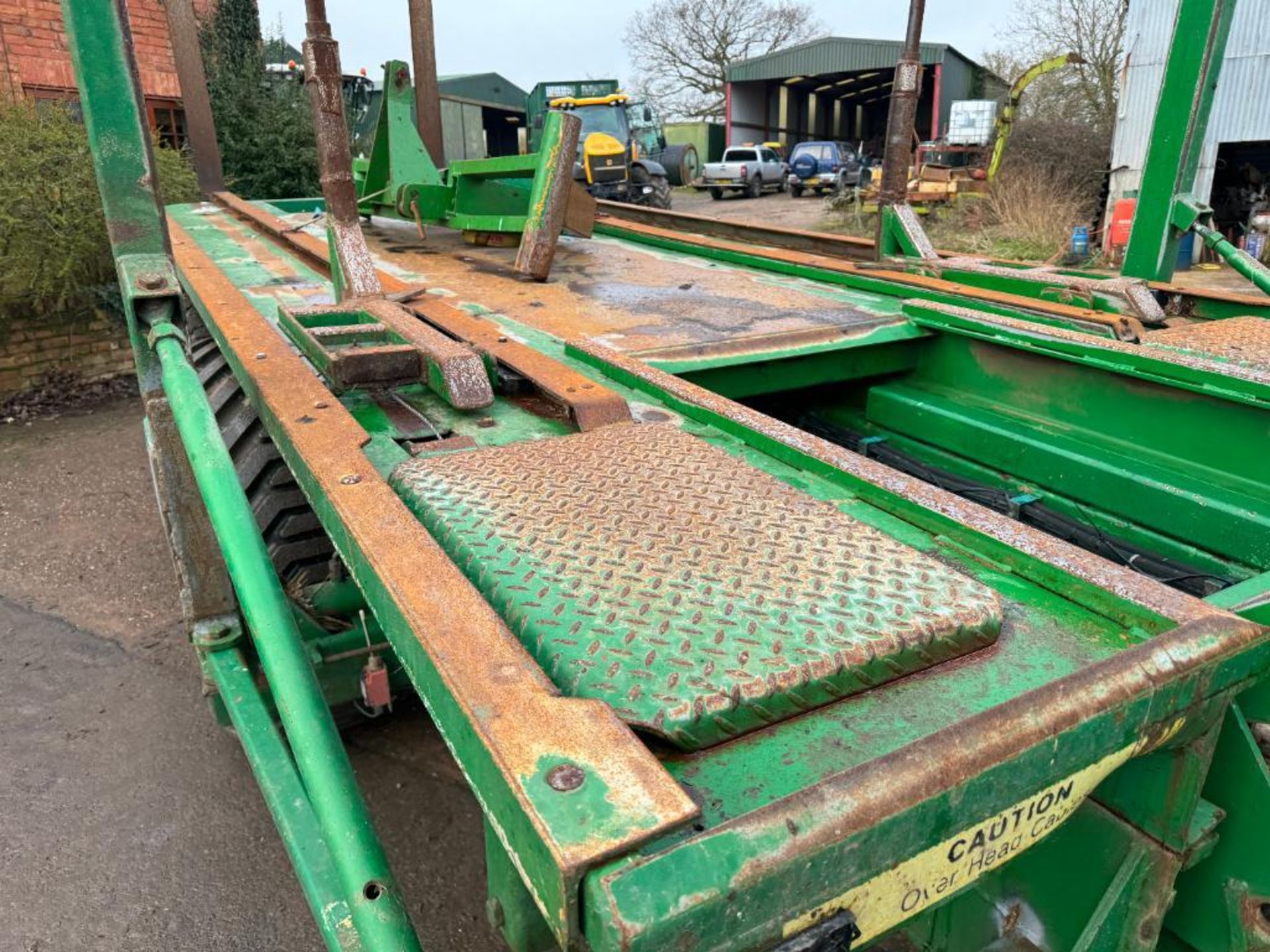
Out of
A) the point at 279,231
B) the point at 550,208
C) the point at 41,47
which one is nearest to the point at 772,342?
the point at 550,208

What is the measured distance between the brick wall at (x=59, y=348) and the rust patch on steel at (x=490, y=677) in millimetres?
6392

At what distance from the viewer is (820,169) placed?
22.6m

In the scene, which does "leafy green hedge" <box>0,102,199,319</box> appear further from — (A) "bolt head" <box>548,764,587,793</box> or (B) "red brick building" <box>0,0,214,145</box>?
(A) "bolt head" <box>548,764,587,793</box>

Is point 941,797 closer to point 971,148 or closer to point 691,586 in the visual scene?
point 691,586

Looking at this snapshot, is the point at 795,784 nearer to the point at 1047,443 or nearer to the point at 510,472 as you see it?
the point at 510,472

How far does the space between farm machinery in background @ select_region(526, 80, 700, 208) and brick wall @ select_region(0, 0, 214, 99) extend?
6310 mm

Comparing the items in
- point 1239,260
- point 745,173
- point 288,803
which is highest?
point 1239,260

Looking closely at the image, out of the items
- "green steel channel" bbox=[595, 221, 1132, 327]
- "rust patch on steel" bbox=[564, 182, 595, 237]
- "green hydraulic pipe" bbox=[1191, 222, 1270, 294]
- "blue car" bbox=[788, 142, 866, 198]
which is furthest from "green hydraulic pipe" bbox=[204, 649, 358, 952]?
"blue car" bbox=[788, 142, 866, 198]

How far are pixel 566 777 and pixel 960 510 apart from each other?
85 cm

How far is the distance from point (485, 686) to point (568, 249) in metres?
3.96

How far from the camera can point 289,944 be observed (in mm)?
2186

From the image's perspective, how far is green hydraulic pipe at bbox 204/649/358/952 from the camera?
4.08ft

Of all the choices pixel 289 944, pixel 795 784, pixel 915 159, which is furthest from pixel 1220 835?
pixel 915 159

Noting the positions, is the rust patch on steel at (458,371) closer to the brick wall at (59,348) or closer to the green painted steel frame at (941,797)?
the green painted steel frame at (941,797)
